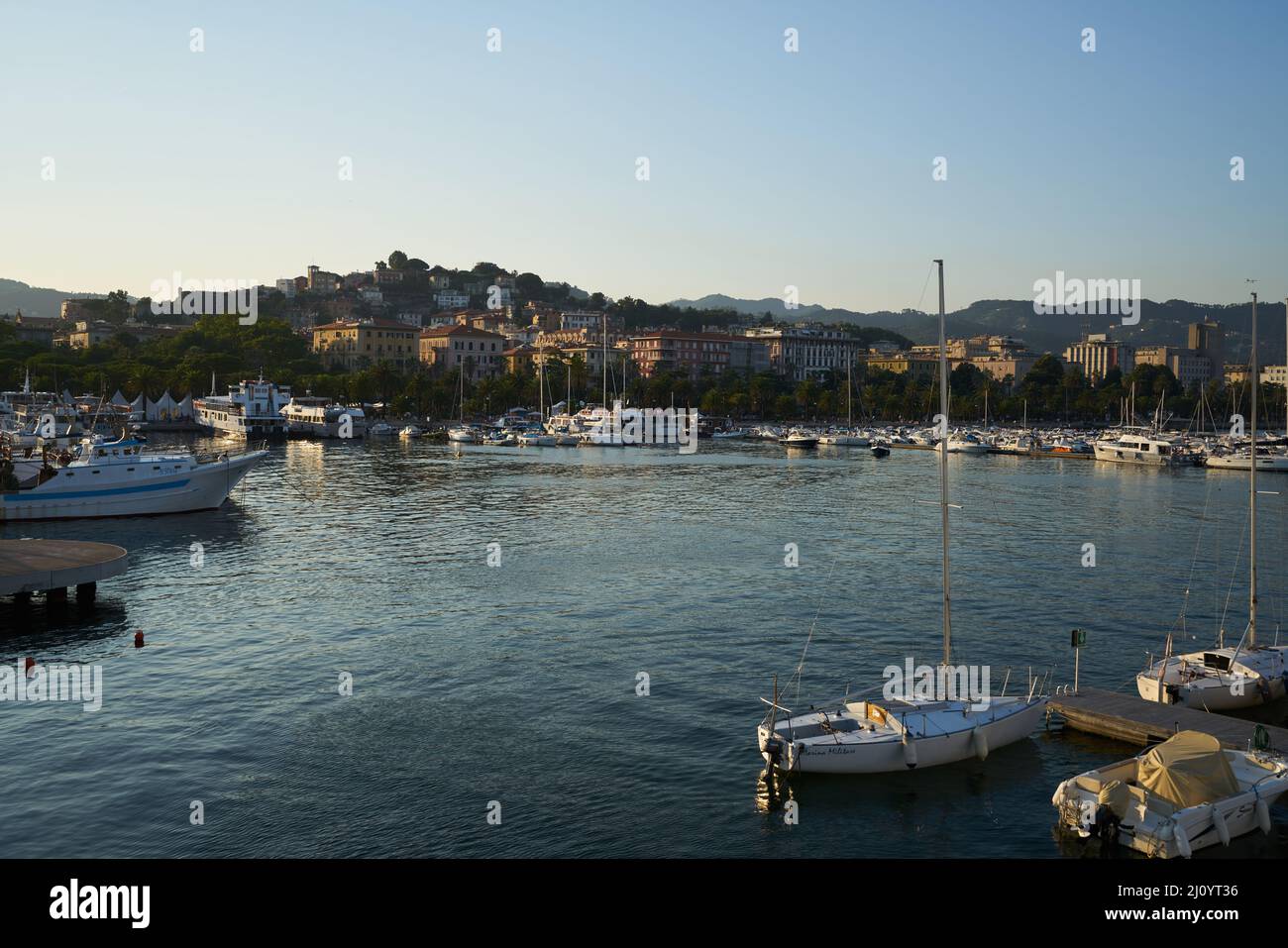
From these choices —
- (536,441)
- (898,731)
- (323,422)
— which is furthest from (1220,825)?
(323,422)

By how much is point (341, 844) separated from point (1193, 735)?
15674mm

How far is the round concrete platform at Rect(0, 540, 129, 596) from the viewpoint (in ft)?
109

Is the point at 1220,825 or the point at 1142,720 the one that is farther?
the point at 1142,720

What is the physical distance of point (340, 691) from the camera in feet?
85.9

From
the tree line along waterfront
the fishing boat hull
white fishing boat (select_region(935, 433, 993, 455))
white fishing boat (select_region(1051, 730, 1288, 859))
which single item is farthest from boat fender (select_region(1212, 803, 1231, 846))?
the tree line along waterfront

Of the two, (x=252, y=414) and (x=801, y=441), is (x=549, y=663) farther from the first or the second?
(x=252, y=414)

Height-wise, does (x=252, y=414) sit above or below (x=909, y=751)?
above

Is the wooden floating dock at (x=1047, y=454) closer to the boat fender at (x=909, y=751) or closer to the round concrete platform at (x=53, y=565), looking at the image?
the round concrete platform at (x=53, y=565)

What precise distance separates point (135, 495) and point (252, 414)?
3343 inches

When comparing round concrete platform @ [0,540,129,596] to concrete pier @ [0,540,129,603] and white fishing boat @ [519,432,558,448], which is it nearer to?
concrete pier @ [0,540,129,603]

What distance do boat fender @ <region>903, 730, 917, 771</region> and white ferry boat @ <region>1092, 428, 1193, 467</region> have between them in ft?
337

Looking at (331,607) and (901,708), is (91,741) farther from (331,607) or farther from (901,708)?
(901,708)

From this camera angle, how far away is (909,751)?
20906 mm
